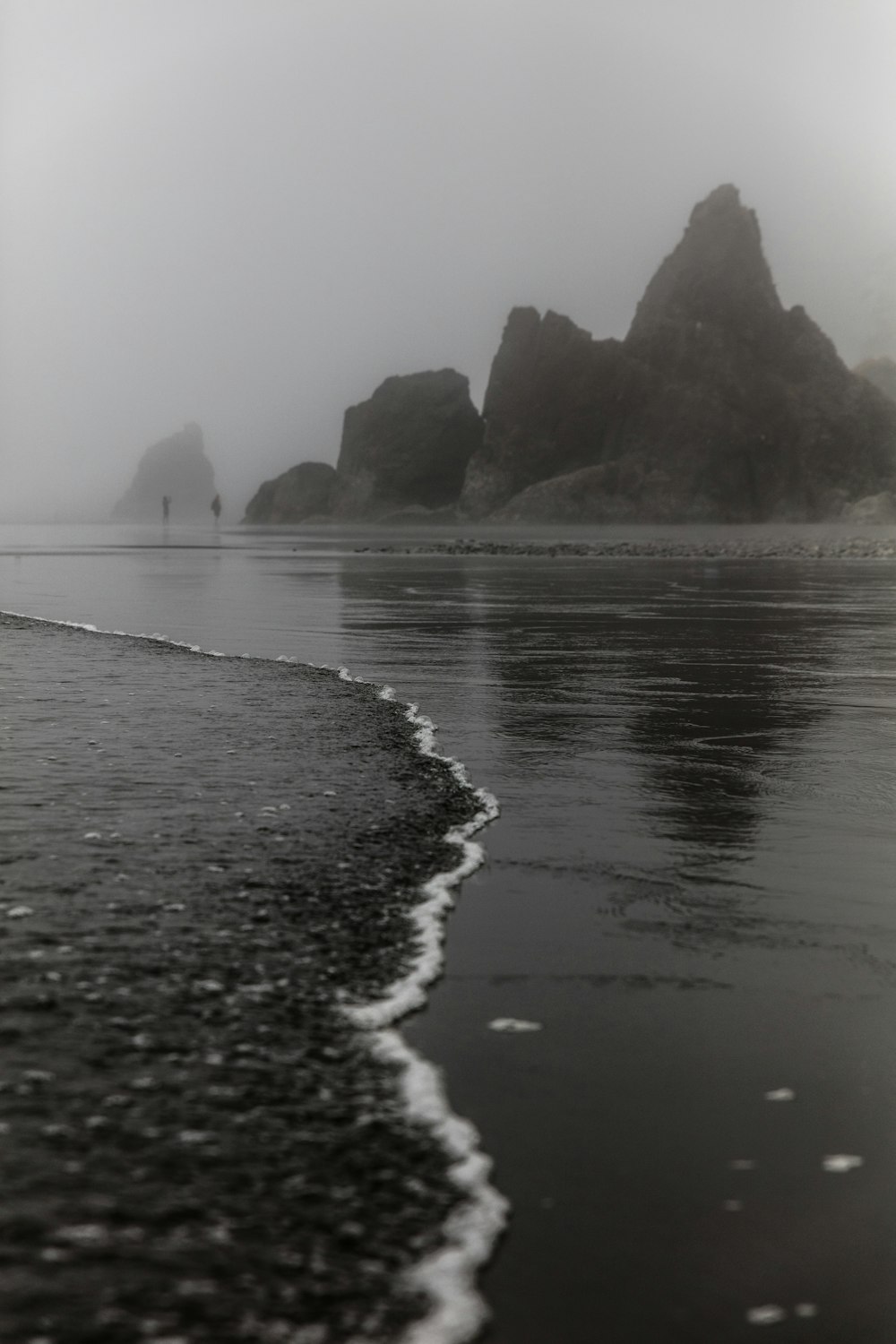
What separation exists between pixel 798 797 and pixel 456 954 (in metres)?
3.44

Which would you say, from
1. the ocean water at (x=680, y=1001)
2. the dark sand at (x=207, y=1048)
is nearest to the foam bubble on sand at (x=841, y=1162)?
the ocean water at (x=680, y=1001)

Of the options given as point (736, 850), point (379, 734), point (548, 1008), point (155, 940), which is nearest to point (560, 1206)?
point (548, 1008)

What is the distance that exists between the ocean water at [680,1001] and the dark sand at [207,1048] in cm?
31

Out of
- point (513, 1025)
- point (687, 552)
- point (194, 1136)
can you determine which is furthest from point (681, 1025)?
point (687, 552)

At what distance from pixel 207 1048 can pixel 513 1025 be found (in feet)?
3.13

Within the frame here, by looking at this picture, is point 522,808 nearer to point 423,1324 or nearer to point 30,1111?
point 30,1111

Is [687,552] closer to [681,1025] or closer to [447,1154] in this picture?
[681,1025]

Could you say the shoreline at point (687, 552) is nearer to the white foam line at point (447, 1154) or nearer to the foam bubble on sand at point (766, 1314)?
the white foam line at point (447, 1154)

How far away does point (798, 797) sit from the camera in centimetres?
767

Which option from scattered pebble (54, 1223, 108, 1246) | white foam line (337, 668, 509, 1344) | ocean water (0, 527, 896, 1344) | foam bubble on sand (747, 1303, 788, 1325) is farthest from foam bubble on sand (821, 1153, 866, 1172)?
scattered pebble (54, 1223, 108, 1246)

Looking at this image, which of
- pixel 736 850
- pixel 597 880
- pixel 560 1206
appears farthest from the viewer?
pixel 736 850

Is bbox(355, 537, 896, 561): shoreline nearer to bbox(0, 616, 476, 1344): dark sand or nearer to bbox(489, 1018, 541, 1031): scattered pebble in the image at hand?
bbox(0, 616, 476, 1344): dark sand

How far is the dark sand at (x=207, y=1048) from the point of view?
2.77 m

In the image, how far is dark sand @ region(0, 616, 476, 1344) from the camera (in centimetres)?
277
